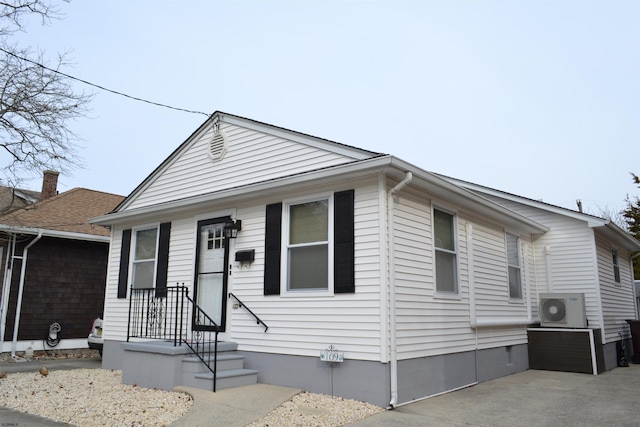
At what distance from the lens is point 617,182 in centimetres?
3412

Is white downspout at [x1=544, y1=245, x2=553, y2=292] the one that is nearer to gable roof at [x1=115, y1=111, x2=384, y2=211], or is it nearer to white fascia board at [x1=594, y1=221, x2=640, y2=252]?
white fascia board at [x1=594, y1=221, x2=640, y2=252]

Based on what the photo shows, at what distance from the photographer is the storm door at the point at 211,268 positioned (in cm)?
809

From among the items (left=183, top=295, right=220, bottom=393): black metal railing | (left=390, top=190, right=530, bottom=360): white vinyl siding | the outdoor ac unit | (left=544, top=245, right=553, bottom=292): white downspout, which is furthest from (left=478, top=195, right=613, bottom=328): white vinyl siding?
(left=183, top=295, right=220, bottom=393): black metal railing

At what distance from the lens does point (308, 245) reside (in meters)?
6.94

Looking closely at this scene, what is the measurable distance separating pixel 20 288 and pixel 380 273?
9.19 meters

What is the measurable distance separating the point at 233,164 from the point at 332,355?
13.2 feet

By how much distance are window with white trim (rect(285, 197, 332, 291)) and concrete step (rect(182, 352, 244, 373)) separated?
1.33m

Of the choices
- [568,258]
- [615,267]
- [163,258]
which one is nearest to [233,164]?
[163,258]

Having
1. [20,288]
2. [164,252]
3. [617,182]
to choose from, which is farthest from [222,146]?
[617,182]

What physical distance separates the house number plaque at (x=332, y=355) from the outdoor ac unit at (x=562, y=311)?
5736mm

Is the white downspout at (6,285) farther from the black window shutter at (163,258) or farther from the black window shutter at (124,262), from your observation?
the black window shutter at (163,258)

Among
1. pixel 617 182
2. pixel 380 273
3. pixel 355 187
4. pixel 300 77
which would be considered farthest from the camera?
pixel 617 182

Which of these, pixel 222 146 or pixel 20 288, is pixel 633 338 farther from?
pixel 20 288

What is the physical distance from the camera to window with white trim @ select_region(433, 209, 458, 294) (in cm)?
741
